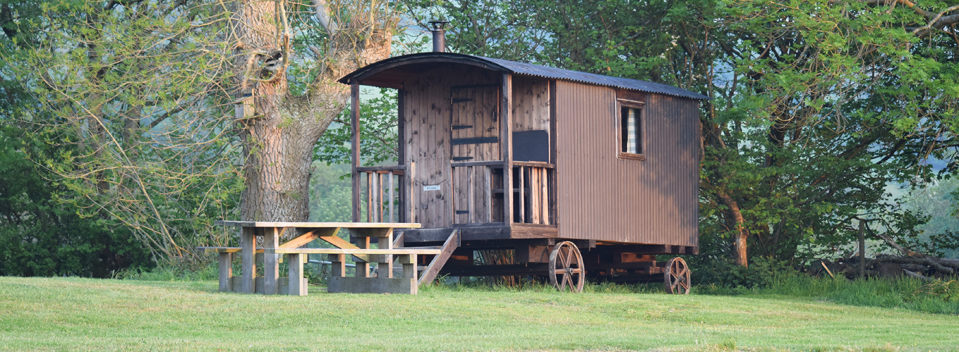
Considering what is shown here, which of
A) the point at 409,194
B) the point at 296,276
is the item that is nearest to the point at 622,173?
the point at 409,194

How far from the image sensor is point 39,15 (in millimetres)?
26172

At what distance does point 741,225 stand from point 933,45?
4841 mm

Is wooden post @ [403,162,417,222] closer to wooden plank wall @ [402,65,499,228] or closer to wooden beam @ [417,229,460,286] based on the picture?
wooden plank wall @ [402,65,499,228]

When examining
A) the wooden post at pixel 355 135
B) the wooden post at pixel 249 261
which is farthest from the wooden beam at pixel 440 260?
the wooden post at pixel 249 261

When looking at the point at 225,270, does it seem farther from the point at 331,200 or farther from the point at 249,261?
the point at 331,200

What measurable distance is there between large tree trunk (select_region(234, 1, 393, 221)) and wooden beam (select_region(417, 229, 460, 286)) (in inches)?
211

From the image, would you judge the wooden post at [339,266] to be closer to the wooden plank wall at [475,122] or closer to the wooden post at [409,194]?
the wooden post at [409,194]

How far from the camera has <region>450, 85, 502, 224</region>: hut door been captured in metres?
16.3

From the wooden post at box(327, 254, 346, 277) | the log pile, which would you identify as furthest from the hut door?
the log pile

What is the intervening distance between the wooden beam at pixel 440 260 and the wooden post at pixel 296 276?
227cm

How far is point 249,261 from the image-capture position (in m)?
12.5

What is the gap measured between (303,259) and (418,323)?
2.39 m

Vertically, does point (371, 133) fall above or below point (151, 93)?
below

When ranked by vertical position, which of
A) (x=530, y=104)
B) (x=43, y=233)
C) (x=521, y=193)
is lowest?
(x=43, y=233)
